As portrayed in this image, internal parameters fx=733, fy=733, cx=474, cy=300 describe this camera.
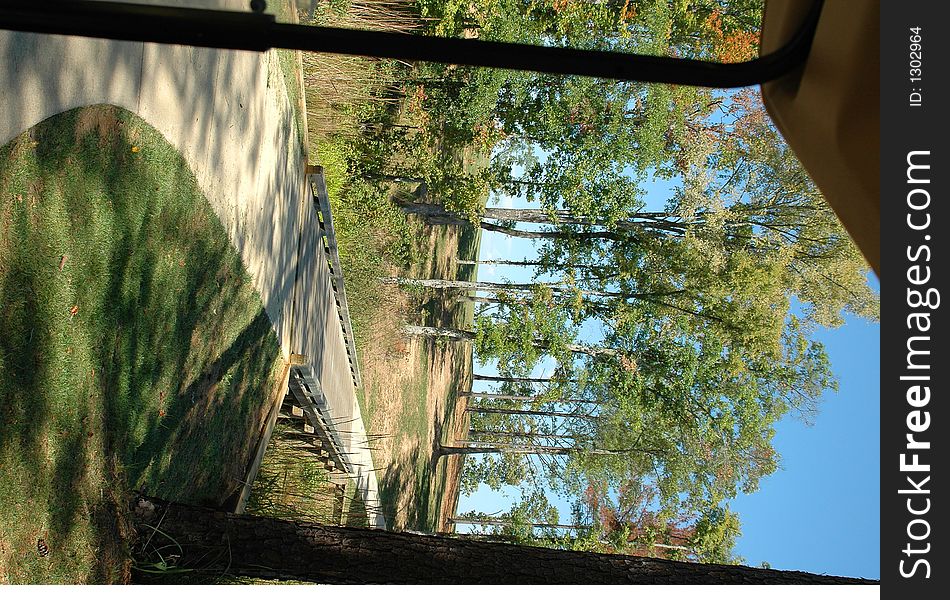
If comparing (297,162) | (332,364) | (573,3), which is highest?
(573,3)

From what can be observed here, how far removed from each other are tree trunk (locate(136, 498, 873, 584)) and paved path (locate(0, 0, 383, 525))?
10.7ft

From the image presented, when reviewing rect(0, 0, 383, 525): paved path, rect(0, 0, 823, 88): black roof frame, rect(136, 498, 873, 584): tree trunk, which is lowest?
rect(136, 498, 873, 584): tree trunk

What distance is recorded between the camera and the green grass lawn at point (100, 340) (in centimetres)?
439

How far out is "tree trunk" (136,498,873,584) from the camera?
17.4ft

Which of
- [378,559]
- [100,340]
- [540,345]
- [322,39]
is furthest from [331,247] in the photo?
[322,39]

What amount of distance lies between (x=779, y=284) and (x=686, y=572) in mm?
11684

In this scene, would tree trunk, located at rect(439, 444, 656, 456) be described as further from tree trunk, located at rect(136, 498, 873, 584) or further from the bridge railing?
tree trunk, located at rect(136, 498, 873, 584)

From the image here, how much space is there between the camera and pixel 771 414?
58.9ft

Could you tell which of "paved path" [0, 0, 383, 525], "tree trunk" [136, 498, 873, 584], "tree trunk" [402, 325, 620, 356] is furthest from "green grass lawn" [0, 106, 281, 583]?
"tree trunk" [402, 325, 620, 356]

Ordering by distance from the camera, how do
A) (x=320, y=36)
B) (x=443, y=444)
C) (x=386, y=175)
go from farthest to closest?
(x=443, y=444) < (x=386, y=175) < (x=320, y=36)

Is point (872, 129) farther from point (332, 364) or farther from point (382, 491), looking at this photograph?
point (382, 491)

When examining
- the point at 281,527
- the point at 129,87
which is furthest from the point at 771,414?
the point at 129,87

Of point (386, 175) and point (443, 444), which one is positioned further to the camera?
point (443, 444)

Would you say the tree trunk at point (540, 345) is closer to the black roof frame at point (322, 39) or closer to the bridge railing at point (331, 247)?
the bridge railing at point (331, 247)
